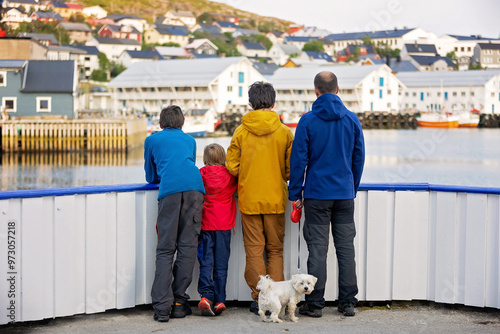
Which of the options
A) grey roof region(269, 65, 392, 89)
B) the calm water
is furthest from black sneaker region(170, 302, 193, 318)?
grey roof region(269, 65, 392, 89)

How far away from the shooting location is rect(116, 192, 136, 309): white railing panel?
5996 millimetres

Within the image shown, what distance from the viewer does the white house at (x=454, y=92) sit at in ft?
359

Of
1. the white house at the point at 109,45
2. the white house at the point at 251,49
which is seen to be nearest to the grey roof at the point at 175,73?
the white house at the point at 109,45

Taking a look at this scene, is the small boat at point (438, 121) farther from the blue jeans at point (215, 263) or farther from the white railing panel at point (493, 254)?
the blue jeans at point (215, 263)

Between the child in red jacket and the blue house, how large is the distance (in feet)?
166

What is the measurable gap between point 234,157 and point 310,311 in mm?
1440

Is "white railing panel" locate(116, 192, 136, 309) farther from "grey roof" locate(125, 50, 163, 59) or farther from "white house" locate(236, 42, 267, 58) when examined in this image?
"white house" locate(236, 42, 267, 58)

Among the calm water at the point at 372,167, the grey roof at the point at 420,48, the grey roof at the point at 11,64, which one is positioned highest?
the grey roof at the point at 420,48

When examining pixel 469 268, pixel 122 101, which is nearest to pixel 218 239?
pixel 469 268

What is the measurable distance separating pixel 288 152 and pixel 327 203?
56 centimetres

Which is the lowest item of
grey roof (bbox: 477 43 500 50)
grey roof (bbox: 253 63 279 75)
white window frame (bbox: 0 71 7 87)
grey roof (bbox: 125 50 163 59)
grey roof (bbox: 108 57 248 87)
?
white window frame (bbox: 0 71 7 87)

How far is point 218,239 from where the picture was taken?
6.11 meters

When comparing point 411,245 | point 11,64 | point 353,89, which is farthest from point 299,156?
point 353,89

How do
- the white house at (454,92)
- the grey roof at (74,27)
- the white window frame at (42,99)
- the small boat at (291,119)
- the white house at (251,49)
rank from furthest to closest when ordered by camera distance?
1. the white house at (251,49)
2. the grey roof at (74,27)
3. the white house at (454,92)
4. the small boat at (291,119)
5. the white window frame at (42,99)
